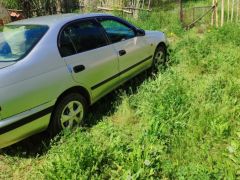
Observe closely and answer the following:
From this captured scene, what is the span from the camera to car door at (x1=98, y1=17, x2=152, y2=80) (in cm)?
538

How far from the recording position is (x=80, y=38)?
4.74 meters

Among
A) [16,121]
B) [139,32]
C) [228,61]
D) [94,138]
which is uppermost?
[139,32]

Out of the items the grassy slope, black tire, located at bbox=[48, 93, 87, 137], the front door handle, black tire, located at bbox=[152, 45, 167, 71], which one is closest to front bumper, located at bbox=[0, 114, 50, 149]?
black tire, located at bbox=[48, 93, 87, 137]

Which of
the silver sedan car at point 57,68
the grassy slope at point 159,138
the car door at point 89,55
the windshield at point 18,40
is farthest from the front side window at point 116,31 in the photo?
the windshield at point 18,40

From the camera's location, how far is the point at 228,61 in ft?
20.3

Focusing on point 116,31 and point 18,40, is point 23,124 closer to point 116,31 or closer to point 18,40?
point 18,40

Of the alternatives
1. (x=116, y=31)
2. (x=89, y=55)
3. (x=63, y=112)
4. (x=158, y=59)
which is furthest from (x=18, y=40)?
(x=158, y=59)

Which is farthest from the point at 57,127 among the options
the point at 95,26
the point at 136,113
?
the point at 95,26

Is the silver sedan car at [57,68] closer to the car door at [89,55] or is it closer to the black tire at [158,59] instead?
the car door at [89,55]

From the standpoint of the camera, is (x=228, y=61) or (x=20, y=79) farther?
(x=228, y=61)

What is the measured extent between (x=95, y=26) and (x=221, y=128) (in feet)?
7.97

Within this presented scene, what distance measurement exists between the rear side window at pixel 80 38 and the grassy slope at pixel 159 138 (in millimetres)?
1006

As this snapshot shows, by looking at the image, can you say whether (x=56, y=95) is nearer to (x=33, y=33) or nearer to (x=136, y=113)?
(x=33, y=33)

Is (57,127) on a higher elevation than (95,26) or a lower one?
lower
